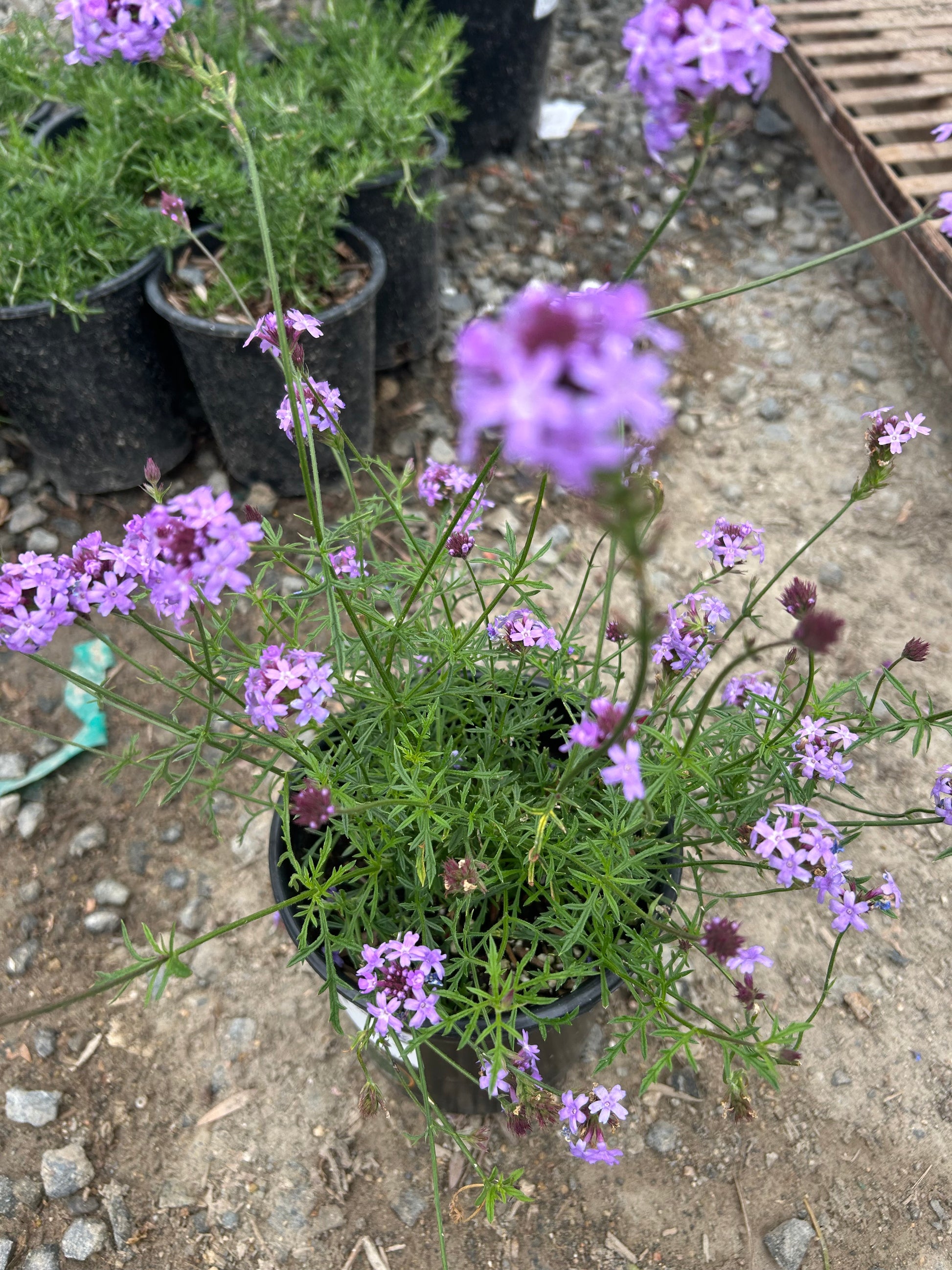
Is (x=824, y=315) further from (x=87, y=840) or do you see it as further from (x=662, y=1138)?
(x=87, y=840)

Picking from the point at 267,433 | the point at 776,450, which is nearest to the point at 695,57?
the point at 267,433

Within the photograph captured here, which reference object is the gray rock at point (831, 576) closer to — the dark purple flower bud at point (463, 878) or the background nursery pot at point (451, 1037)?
the background nursery pot at point (451, 1037)

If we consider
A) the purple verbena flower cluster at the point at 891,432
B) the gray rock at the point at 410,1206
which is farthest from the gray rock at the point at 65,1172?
the purple verbena flower cluster at the point at 891,432

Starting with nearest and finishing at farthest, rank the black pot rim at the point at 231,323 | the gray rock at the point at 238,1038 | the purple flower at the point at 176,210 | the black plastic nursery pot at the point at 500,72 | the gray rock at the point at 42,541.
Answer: the purple flower at the point at 176,210, the gray rock at the point at 238,1038, the black pot rim at the point at 231,323, the gray rock at the point at 42,541, the black plastic nursery pot at the point at 500,72

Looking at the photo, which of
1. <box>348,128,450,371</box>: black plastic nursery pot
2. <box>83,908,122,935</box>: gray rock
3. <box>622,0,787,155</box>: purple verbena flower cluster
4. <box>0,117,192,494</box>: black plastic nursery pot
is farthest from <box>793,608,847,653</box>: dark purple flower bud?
<box>348,128,450,371</box>: black plastic nursery pot

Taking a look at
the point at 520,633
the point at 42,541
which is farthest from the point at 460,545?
the point at 42,541

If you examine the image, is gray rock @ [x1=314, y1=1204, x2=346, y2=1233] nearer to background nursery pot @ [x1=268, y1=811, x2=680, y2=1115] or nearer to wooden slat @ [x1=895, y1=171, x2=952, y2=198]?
background nursery pot @ [x1=268, y1=811, x2=680, y2=1115]
